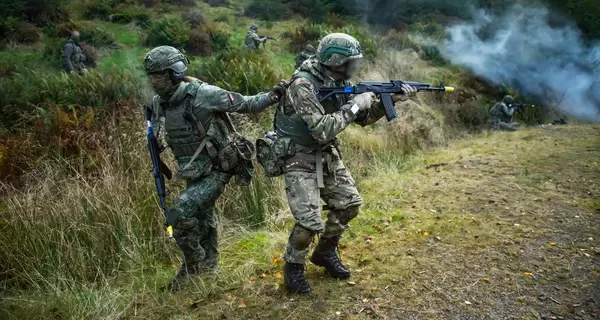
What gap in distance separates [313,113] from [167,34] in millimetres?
11644

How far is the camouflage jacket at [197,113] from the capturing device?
362 centimetres

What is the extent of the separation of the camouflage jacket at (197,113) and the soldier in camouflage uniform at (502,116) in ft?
31.0

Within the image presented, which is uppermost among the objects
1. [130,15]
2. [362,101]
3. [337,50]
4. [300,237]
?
[337,50]

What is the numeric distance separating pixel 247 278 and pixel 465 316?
180 centimetres

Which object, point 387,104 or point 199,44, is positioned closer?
point 387,104

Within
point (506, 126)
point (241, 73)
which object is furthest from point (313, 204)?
point (506, 126)

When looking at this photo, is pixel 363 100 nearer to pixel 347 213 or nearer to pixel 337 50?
pixel 337 50

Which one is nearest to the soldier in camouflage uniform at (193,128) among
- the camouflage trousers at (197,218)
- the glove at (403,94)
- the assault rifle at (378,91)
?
the camouflage trousers at (197,218)

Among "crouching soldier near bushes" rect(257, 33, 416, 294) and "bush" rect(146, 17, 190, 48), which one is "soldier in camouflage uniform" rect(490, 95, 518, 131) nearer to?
Answer: "crouching soldier near bushes" rect(257, 33, 416, 294)

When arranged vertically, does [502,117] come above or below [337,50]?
below

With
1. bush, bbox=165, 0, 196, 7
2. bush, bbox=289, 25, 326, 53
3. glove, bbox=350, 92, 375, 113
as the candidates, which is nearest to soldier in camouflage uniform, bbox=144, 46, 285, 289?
glove, bbox=350, 92, 375, 113

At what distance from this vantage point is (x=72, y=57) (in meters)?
11.4

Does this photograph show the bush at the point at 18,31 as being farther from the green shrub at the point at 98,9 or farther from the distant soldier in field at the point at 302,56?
the distant soldier in field at the point at 302,56

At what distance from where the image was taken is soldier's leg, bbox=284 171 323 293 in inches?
135
